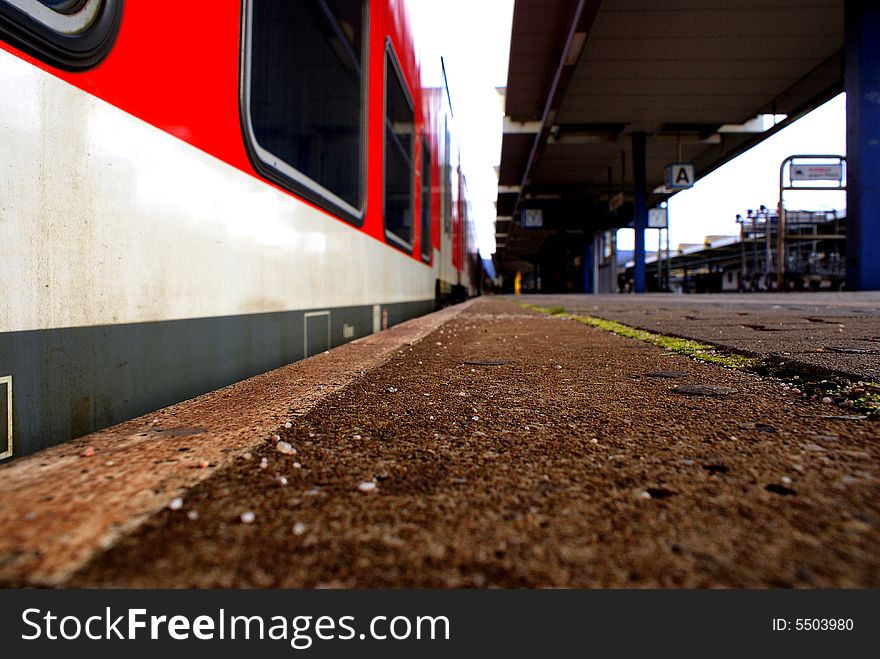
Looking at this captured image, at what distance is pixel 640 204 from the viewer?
16.0m

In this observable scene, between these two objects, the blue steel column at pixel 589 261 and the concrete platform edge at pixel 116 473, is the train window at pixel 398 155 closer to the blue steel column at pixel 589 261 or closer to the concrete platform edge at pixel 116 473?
the concrete platform edge at pixel 116 473

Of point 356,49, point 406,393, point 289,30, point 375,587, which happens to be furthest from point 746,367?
point 356,49

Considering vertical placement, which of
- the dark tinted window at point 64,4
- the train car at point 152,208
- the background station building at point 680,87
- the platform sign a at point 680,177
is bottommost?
the train car at point 152,208

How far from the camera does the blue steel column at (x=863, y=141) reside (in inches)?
296

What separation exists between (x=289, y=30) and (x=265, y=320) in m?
1.44

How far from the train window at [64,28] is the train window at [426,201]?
4.49 meters

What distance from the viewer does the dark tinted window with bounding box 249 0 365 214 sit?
76.0 inches

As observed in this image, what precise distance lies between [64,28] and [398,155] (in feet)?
11.2

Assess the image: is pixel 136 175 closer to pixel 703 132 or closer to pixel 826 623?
pixel 826 623

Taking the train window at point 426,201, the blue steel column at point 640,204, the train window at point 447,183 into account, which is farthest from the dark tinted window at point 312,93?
the blue steel column at point 640,204

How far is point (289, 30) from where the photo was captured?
2258 mm

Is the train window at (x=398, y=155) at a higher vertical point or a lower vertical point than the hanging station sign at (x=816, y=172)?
lower

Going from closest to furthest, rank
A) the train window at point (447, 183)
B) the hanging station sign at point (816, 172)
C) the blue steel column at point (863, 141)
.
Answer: the blue steel column at point (863, 141), the train window at point (447, 183), the hanging station sign at point (816, 172)

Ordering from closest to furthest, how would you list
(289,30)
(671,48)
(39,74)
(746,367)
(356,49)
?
(39,74) < (746,367) < (289,30) < (356,49) < (671,48)
